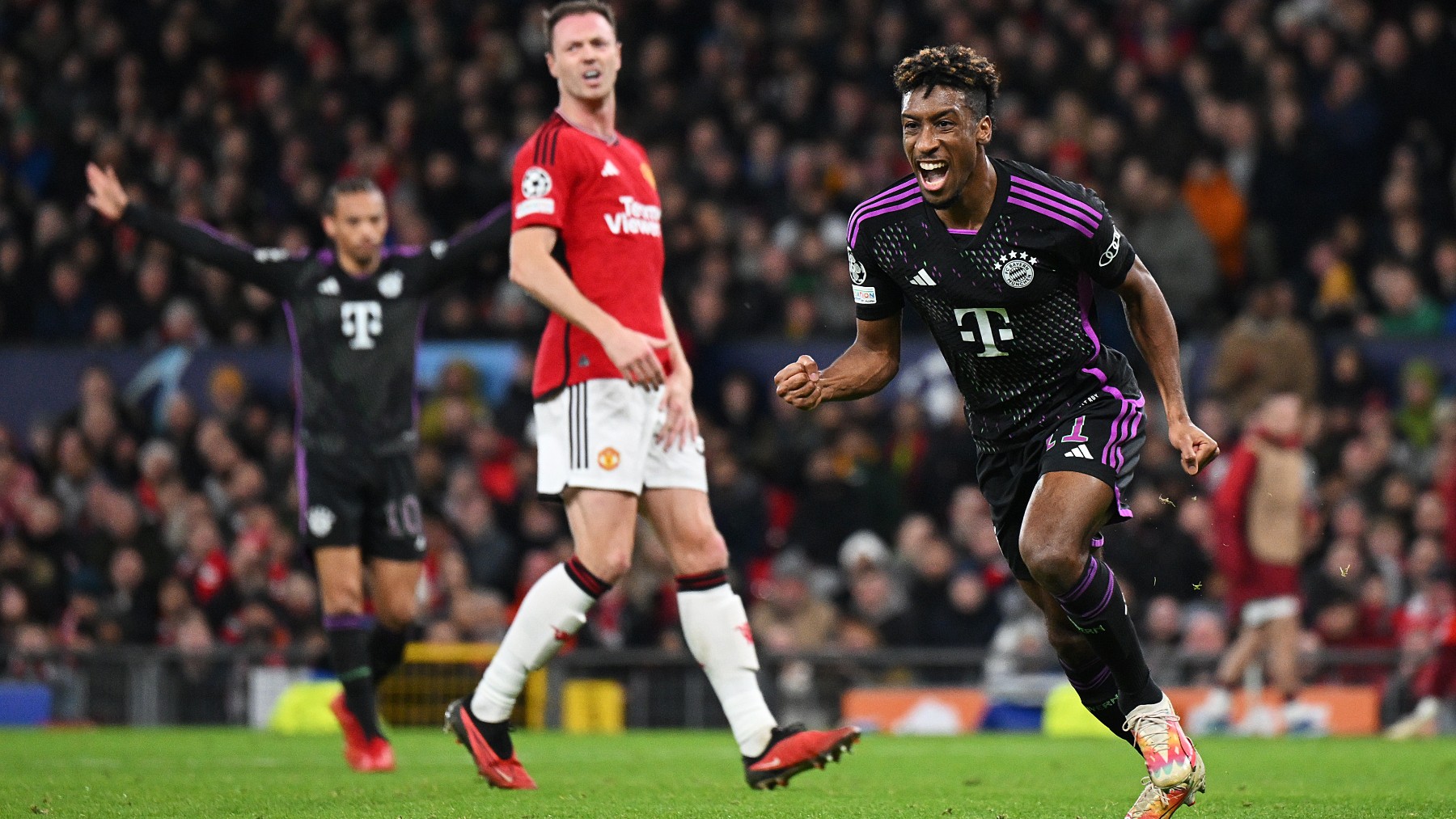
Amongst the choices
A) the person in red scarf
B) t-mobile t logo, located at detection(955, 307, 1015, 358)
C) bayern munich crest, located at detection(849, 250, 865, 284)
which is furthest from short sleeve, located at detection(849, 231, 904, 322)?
the person in red scarf

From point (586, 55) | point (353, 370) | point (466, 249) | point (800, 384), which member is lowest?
point (800, 384)

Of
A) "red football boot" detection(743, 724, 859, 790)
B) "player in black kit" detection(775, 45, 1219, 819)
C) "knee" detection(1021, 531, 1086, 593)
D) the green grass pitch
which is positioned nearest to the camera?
"knee" detection(1021, 531, 1086, 593)

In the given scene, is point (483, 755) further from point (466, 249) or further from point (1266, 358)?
point (1266, 358)

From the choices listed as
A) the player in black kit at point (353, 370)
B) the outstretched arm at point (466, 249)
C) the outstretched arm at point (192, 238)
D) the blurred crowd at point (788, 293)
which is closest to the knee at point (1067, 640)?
the outstretched arm at point (466, 249)

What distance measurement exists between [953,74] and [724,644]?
7.38ft

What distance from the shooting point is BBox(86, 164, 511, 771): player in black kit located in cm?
845

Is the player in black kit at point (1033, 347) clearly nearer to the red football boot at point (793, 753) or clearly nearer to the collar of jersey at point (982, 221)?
the collar of jersey at point (982, 221)

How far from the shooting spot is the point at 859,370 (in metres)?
6.10

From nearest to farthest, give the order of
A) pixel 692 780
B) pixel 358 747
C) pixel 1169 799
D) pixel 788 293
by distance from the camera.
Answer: pixel 1169 799 → pixel 692 780 → pixel 358 747 → pixel 788 293

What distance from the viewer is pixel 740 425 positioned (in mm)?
15219

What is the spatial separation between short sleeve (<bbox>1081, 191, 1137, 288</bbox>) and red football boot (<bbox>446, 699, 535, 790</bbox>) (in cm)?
270

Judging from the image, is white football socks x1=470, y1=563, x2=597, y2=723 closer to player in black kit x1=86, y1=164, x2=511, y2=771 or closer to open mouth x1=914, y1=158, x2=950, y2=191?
player in black kit x1=86, y1=164, x2=511, y2=771

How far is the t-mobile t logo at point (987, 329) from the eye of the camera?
585cm

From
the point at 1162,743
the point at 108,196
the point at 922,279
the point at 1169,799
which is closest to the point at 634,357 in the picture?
the point at 922,279
